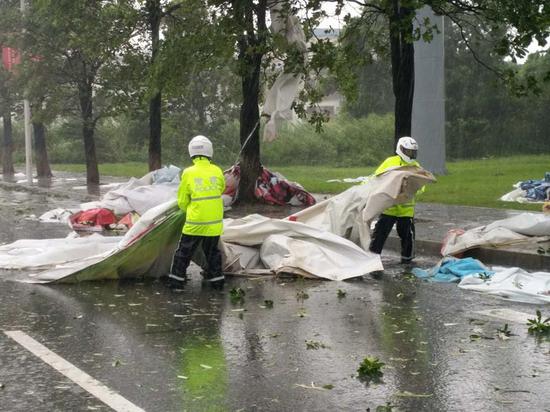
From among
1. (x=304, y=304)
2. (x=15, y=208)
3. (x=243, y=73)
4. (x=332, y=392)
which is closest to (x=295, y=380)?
(x=332, y=392)

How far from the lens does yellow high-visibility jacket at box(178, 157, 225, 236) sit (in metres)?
10.6

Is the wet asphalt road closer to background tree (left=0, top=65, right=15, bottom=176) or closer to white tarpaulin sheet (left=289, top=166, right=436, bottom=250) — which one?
white tarpaulin sheet (left=289, top=166, right=436, bottom=250)

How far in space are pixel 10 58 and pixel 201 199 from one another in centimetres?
2517

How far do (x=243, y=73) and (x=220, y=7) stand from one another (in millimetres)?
1622

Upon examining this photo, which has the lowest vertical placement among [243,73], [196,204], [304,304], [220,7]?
[304,304]

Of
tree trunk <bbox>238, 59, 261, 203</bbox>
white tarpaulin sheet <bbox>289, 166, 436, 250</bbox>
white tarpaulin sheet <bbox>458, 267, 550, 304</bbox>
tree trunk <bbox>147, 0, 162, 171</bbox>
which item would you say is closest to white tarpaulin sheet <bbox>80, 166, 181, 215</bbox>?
tree trunk <bbox>238, 59, 261, 203</bbox>

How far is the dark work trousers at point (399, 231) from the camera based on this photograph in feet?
40.7

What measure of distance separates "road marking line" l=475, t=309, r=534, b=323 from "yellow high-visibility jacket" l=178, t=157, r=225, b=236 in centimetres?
335

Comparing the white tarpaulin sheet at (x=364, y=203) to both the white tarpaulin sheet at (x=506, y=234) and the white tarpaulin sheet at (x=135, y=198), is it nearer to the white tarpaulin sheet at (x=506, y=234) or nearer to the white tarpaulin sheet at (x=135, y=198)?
the white tarpaulin sheet at (x=506, y=234)

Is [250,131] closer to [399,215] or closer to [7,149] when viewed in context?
[399,215]

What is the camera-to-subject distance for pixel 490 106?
149 feet

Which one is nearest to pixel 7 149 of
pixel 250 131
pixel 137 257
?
pixel 250 131

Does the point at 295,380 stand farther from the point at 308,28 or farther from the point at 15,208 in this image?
the point at 15,208

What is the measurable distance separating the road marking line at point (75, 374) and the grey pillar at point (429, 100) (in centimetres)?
2303
